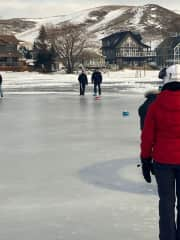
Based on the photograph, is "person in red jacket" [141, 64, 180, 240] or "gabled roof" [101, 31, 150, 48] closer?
"person in red jacket" [141, 64, 180, 240]

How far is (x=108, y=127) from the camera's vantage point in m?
10.9

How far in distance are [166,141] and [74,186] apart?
8.24 ft

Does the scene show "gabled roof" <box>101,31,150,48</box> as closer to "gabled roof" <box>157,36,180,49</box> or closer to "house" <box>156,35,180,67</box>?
"gabled roof" <box>157,36,180,49</box>

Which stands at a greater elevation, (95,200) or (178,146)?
(178,146)

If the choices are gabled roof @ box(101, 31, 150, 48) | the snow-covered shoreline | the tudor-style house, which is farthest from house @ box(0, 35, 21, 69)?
the snow-covered shoreline

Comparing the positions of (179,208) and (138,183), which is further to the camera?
(138,183)

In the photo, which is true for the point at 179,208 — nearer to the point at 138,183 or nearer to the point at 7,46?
the point at 138,183

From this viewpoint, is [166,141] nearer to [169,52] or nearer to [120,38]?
[169,52]

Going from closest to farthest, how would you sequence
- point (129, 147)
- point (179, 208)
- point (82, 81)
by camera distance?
point (179, 208), point (129, 147), point (82, 81)

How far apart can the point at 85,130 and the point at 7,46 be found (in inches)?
2817

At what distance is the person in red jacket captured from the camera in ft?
10.6

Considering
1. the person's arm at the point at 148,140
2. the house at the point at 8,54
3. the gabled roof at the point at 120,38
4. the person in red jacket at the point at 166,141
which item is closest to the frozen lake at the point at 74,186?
the person in red jacket at the point at 166,141

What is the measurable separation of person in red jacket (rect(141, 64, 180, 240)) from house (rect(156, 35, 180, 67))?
9420 cm

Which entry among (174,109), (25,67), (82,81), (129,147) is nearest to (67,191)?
(174,109)
